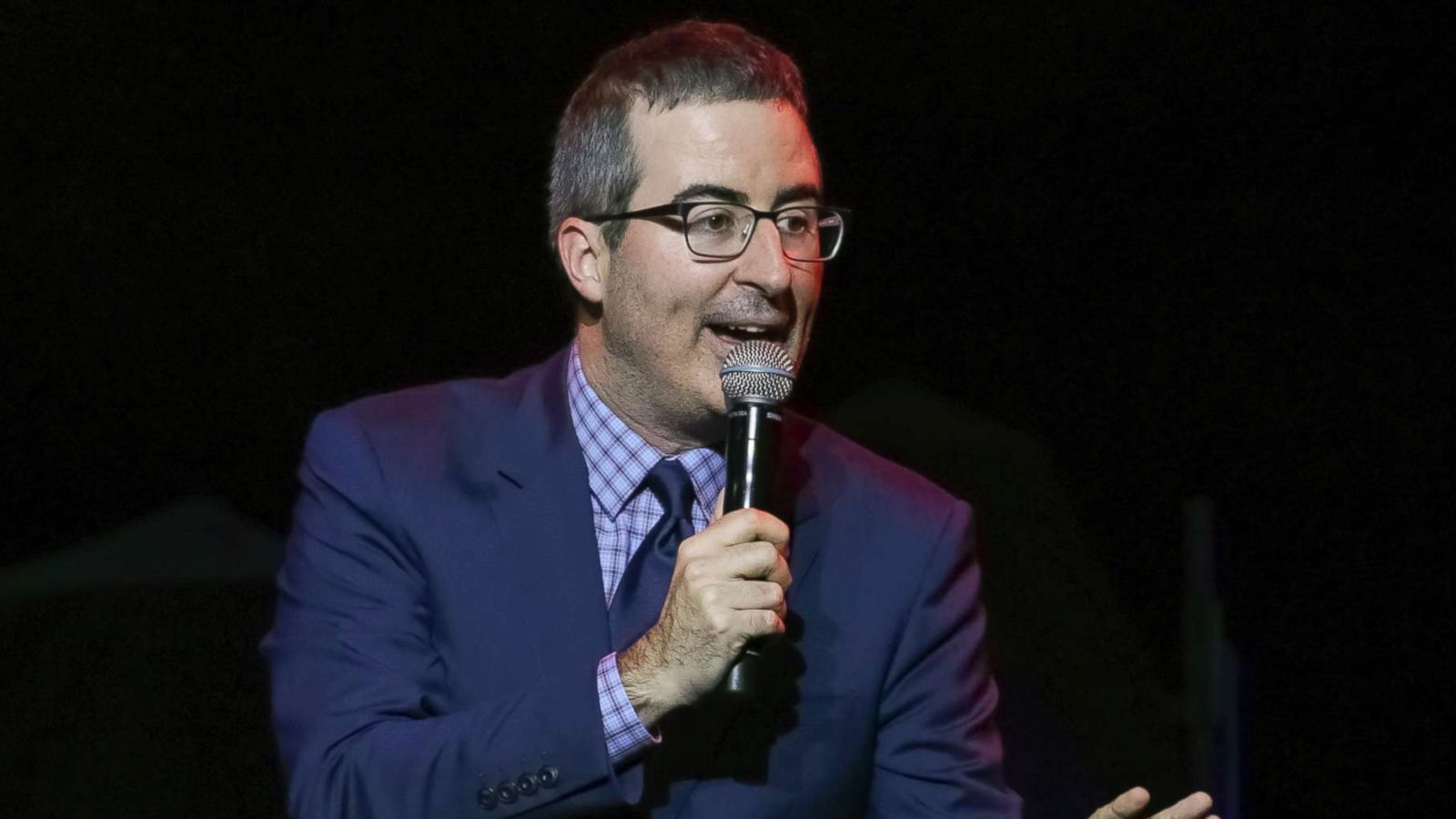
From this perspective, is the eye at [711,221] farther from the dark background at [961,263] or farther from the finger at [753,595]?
the dark background at [961,263]

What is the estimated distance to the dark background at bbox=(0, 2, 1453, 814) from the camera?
272 centimetres

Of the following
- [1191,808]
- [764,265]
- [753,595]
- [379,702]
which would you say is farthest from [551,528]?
[1191,808]

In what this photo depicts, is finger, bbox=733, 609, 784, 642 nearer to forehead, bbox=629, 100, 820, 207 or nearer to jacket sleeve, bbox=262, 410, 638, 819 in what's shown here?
jacket sleeve, bbox=262, 410, 638, 819

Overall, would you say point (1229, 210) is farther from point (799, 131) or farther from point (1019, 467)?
point (799, 131)

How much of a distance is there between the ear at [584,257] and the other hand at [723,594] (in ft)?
2.12

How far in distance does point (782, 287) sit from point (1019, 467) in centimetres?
114

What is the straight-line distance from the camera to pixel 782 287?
208cm

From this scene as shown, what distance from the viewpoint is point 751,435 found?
1.79 metres

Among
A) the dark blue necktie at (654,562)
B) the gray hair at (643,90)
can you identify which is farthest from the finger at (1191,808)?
the gray hair at (643,90)

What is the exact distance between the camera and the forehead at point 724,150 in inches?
82.8

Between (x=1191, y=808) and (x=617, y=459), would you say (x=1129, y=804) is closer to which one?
(x=1191, y=808)

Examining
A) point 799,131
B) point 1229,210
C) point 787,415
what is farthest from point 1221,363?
point 799,131

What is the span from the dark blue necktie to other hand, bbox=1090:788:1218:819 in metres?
0.67

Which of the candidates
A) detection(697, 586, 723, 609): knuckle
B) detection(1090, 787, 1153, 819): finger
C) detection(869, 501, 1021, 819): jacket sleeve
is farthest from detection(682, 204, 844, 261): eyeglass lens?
detection(1090, 787, 1153, 819): finger
